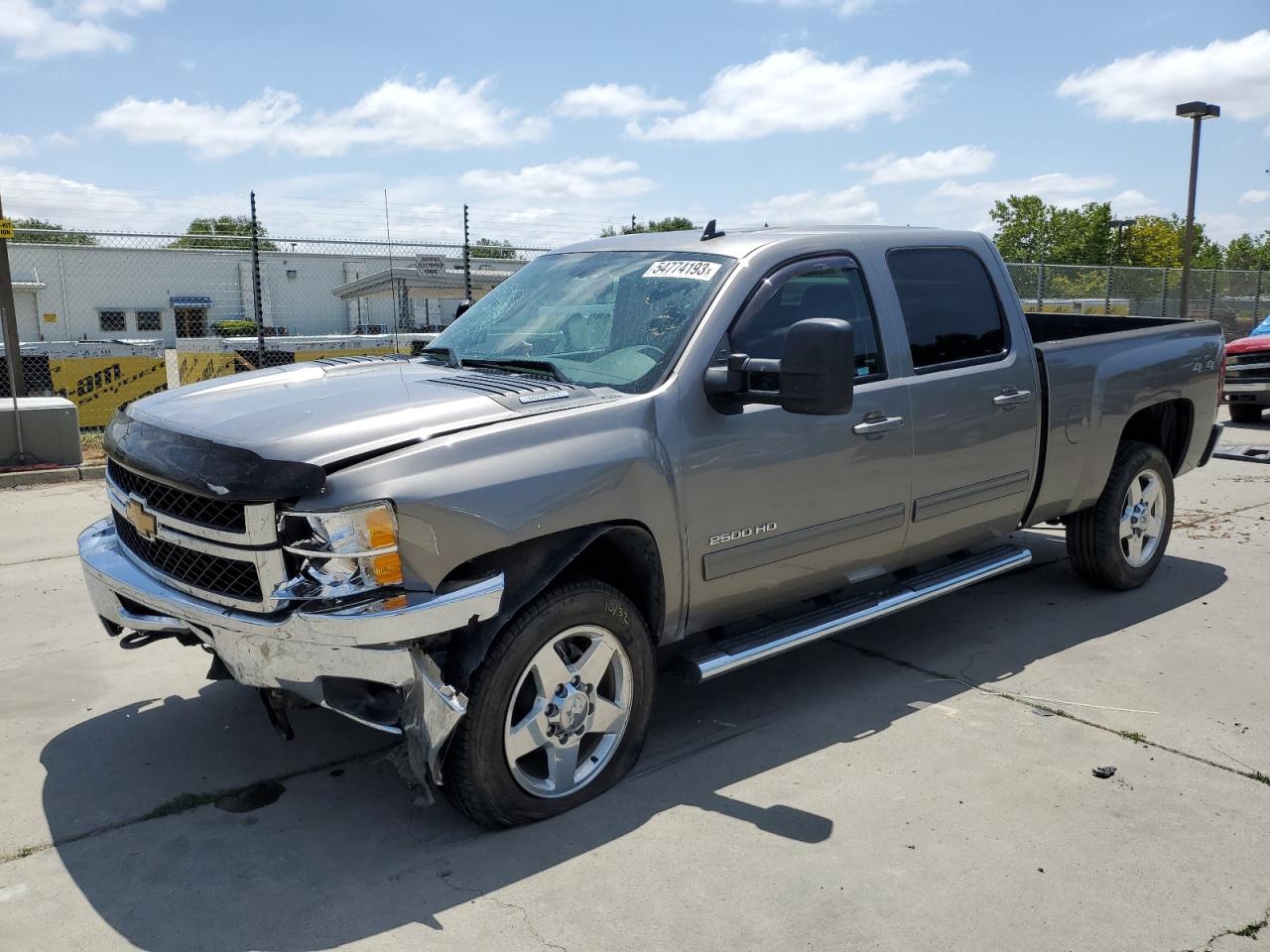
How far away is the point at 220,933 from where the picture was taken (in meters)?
2.91

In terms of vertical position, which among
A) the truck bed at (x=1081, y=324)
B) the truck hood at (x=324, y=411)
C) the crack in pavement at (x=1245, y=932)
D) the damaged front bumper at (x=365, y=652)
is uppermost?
the truck bed at (x=1081, y=324)

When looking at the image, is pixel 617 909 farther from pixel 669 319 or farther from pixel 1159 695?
pixel 1159 695

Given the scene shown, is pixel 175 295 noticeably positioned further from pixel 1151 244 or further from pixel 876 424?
pixel 1151 244

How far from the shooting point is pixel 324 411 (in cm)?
339

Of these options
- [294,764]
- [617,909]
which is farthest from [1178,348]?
[294,764]

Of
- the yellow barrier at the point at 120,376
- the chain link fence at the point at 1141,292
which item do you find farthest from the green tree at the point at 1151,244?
the yellow barrier at the point at 120,376

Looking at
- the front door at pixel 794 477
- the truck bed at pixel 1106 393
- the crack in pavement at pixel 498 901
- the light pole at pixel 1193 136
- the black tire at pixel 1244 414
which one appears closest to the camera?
the crack in pavement at pixel 498 901

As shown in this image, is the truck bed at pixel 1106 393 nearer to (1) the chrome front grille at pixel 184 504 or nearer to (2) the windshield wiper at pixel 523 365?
(2) the windshield wiper at pixel 523 365

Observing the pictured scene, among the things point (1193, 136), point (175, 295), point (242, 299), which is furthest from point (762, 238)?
point (175, 295)

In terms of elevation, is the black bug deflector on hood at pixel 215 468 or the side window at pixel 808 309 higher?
the side window at pixel 808 309

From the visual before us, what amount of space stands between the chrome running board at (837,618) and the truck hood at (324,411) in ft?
3.49

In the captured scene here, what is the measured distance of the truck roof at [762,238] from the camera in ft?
13.9

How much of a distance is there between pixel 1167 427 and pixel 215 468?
5463 millimetres

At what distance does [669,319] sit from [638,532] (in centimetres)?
87
